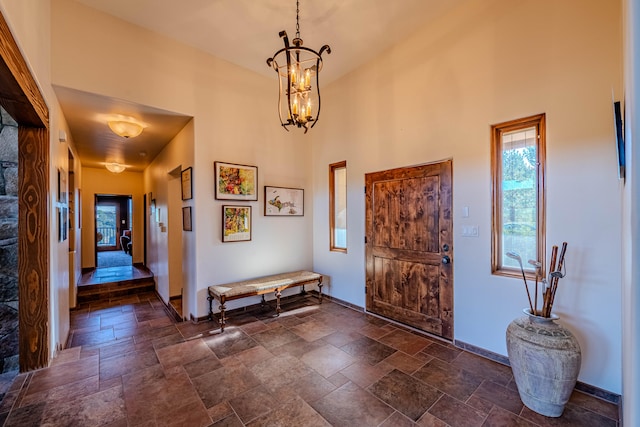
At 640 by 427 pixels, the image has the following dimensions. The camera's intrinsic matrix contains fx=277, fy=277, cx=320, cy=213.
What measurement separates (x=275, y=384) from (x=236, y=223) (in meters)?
2.23

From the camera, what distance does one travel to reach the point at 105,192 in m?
7.14

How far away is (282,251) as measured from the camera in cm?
453

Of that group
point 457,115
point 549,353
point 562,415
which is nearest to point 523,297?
point 549,353

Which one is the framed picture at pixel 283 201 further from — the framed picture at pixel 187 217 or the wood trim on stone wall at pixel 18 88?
the wood trim on stone wall at pixel 18 88

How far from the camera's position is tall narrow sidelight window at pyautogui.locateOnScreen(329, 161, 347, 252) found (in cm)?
449

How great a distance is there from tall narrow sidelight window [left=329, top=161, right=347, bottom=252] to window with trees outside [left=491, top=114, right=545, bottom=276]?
7.08 feet

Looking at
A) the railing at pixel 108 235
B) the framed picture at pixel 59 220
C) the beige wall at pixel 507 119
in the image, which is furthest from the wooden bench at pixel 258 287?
the railing at pixel 108 235

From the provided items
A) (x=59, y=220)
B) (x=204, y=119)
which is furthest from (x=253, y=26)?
(x=59, y=220)

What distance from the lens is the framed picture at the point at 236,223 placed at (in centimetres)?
385

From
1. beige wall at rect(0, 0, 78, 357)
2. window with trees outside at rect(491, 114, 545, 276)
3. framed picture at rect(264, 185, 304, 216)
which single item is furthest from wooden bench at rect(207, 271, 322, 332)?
window with trees outside at rect(491, 114, 545, 276)

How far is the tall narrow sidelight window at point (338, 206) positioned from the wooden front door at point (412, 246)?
568mm

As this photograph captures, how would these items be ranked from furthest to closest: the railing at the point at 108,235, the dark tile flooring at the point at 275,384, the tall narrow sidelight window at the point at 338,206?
the railing at the point at 108,235
the tall narrow sidelight window at the point at 338,206
the dark tile flooring at the point at 275,384

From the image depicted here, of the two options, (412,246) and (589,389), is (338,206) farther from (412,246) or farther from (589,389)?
(589,389)

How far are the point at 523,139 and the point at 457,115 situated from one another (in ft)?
2.24
